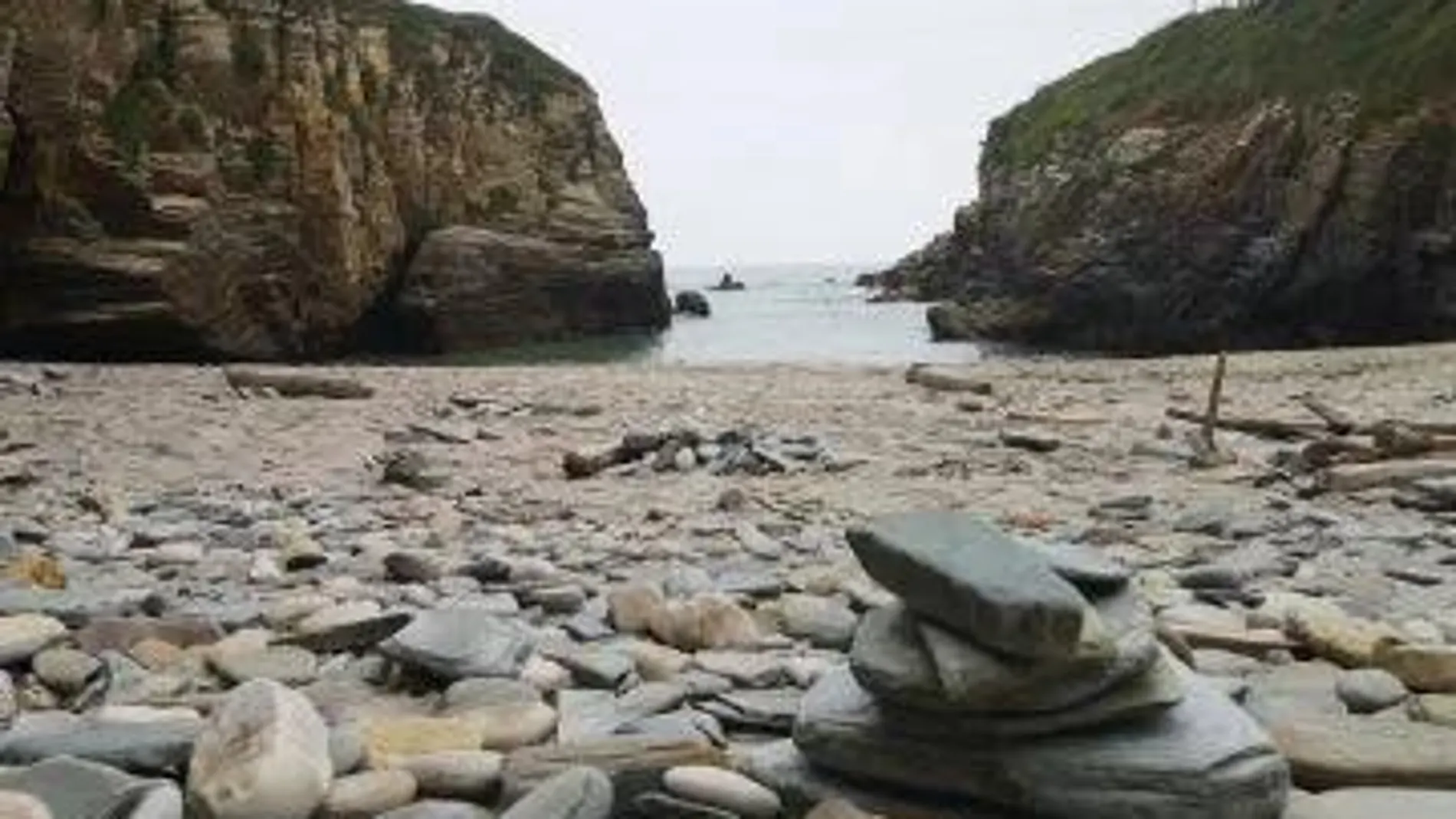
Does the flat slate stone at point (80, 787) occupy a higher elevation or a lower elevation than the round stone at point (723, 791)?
higher

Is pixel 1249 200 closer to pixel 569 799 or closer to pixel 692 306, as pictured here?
pixel 692 306

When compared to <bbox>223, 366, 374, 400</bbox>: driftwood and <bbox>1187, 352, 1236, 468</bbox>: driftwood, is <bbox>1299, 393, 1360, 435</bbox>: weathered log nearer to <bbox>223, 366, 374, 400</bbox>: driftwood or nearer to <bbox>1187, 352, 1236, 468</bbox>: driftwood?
<bbox>1187, 352, 1236, 468</bbox>: driftwood

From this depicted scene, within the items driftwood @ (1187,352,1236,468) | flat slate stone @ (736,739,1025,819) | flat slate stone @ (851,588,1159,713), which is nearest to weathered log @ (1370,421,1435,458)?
driftwood @ (1187,352,1236,468)

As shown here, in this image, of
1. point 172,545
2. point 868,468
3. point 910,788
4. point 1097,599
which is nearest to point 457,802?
point 910,788

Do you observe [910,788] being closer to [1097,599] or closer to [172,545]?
[1097,599]

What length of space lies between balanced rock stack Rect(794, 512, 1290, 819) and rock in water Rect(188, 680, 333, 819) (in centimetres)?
123

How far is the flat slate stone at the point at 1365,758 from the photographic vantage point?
396cm

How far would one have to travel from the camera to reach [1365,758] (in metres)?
4.03

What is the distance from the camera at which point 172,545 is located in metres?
8.14

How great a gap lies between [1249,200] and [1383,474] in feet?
165

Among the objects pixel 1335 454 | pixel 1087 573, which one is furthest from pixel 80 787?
pixel 1335 454

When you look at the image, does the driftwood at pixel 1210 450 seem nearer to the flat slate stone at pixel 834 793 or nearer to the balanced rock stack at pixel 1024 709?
the balanced rock stack at pixel 1024 709

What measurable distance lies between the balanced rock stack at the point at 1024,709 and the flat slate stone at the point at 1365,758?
0.27m

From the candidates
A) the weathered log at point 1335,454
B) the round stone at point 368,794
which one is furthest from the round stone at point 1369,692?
the weathered log at point 1335,454
